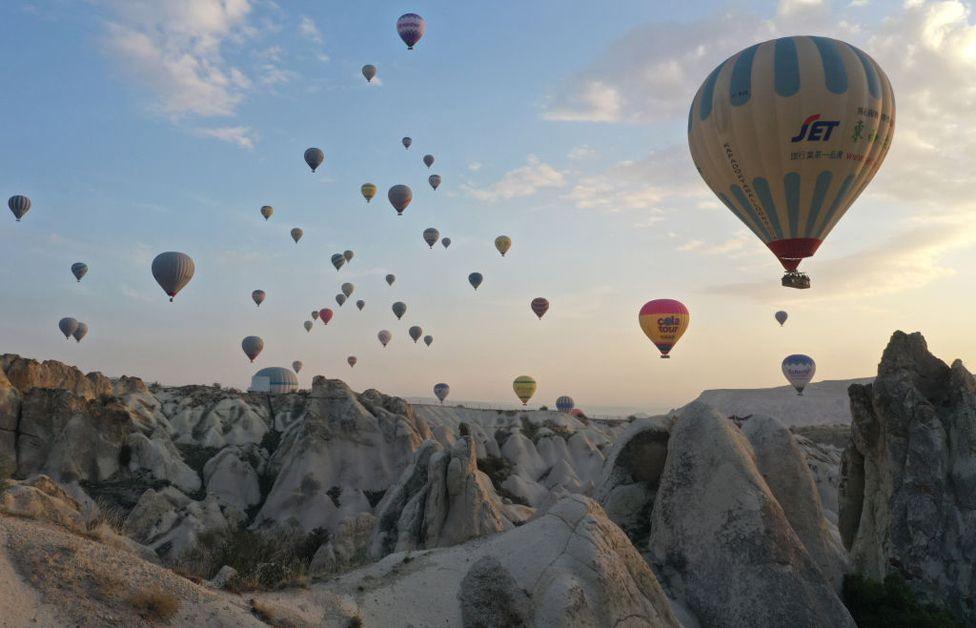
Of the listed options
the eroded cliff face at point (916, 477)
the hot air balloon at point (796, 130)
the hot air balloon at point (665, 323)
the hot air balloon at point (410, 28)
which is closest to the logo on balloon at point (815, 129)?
the hot air balloon at point (796, 130)

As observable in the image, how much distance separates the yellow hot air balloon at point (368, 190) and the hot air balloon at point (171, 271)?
2353 cm

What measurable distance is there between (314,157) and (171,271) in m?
21.4

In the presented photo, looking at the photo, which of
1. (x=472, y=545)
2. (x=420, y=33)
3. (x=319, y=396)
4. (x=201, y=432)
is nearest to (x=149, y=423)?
(x=201, y=432)

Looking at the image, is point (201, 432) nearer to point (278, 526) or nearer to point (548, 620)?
point (278, 526)

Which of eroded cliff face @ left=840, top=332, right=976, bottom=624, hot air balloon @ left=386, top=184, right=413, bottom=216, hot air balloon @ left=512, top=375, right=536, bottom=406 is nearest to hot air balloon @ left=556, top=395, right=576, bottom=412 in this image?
hot air balloon @ left=512, top=375, right=536, bottom=406

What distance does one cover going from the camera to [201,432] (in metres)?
74.2

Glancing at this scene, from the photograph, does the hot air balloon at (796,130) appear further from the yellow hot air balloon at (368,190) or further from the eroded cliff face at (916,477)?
the yellow hot air balloon at (368,190)

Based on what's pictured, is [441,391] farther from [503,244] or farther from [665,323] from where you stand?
[665,323]

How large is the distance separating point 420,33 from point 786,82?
48822 mm

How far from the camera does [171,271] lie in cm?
7338

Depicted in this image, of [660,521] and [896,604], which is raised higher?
[660,521]

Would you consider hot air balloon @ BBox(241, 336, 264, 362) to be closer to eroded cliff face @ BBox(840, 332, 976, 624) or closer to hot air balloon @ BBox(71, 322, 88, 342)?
hot air balloon @ BBox(71, 322, 88, 342)

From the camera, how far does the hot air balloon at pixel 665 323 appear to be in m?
64.4

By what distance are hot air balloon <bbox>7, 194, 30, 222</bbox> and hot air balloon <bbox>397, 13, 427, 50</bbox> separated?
46153 millimetres
